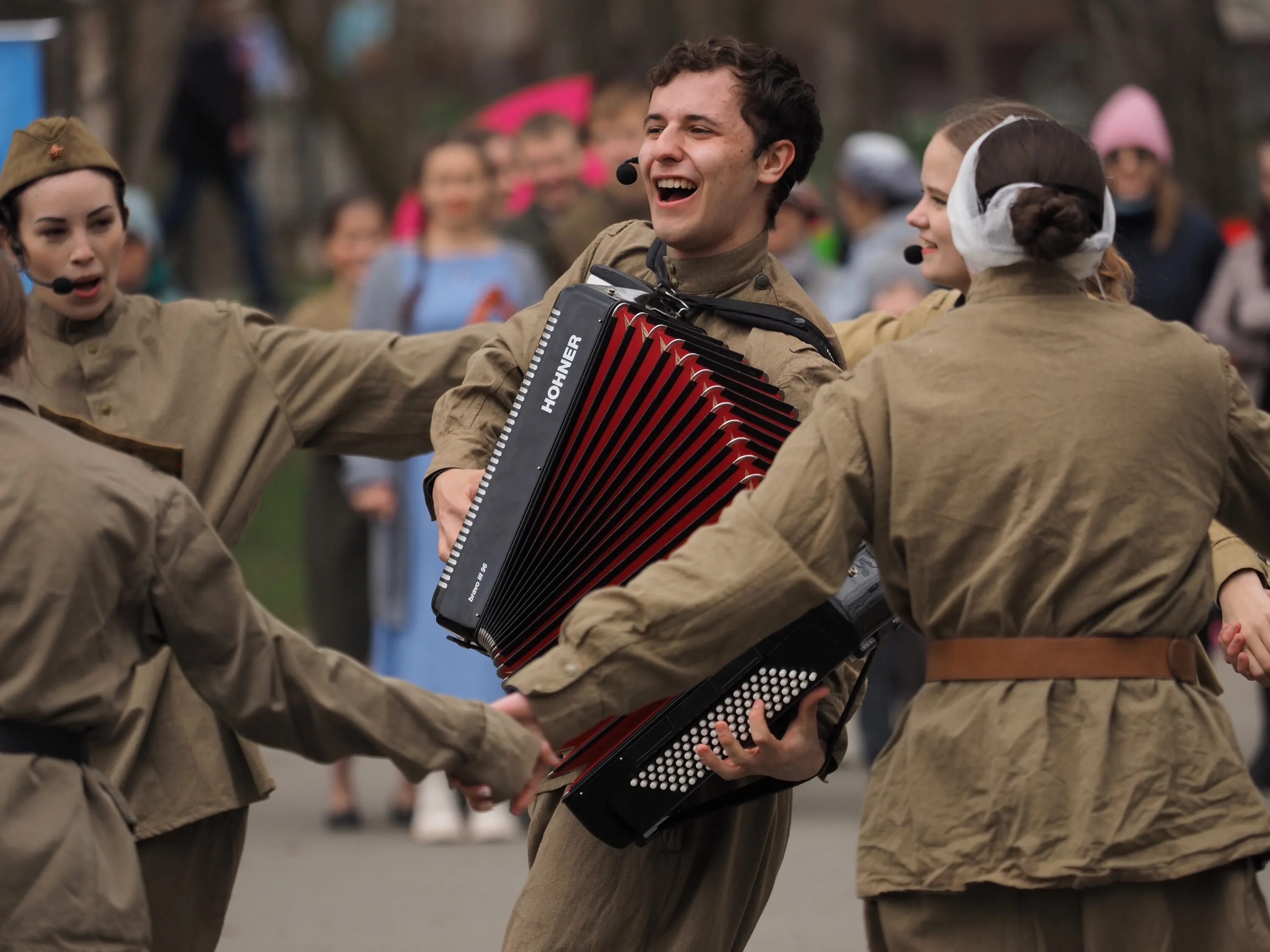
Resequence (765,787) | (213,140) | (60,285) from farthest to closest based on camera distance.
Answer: (213,140), (60,285), (765,787)

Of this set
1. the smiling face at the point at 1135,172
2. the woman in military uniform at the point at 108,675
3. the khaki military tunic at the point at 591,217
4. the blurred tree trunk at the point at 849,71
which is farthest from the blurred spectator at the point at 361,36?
the woman in military uniform at the point at 108,675

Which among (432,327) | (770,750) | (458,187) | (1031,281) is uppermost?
(1031,281)

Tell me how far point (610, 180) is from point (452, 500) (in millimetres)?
4856

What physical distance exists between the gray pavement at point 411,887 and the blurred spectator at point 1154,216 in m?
1.91

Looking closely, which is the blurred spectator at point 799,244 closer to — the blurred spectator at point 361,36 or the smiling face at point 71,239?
the smiling face at point 71,239

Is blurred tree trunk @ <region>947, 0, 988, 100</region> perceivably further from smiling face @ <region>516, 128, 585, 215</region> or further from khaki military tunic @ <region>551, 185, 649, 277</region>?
khaki military tunic @ <region>551, 185, 649, 277</region>

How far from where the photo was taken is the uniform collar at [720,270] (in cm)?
457

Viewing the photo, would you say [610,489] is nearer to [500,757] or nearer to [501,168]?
[500,757]

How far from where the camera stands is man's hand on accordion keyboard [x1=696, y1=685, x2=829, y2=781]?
406cm

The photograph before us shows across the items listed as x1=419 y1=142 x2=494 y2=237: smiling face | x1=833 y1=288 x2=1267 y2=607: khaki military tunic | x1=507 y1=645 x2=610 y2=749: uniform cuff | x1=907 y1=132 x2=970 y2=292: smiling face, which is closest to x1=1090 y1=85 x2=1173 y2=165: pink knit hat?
x1=419 y1=142 x2=494 y2=237: smiling face

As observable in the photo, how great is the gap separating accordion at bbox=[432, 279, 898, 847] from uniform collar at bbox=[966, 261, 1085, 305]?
546 millimetres

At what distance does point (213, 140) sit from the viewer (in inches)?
727

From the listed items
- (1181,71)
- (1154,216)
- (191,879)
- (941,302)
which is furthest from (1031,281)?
(1181,71)

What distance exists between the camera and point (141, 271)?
30.8 ft
